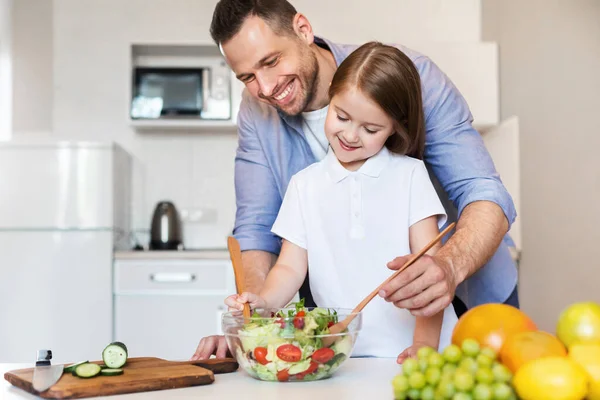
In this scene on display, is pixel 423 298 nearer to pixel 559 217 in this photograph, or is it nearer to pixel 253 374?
pixel 253 374

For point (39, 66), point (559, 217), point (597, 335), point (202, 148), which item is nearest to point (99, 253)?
point (202, 148)

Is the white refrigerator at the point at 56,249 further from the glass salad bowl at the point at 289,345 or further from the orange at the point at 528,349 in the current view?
the orange at the point at 528,349

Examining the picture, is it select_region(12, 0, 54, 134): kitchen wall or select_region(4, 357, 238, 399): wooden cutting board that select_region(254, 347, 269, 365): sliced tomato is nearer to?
select_region(4, 357, 238, 399): wooden cutting board

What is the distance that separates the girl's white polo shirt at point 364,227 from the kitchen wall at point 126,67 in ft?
8.13

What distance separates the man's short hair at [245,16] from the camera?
158 centimetres

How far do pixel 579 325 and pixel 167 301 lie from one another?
282 centimetres

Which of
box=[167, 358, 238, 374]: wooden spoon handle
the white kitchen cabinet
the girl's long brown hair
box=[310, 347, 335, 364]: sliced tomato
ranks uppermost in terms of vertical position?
the girl's long brown hair

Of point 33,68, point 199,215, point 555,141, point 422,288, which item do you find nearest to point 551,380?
point 422,288

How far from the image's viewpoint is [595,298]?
8.18 feet

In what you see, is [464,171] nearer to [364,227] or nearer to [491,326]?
[364,227]

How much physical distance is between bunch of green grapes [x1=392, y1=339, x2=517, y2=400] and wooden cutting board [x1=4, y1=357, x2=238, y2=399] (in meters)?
0.33

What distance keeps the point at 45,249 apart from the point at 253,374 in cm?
267

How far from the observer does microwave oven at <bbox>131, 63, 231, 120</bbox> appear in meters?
3.67

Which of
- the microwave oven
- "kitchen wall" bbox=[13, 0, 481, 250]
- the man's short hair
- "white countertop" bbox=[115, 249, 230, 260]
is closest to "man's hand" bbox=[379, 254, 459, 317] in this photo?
the man's short hair
